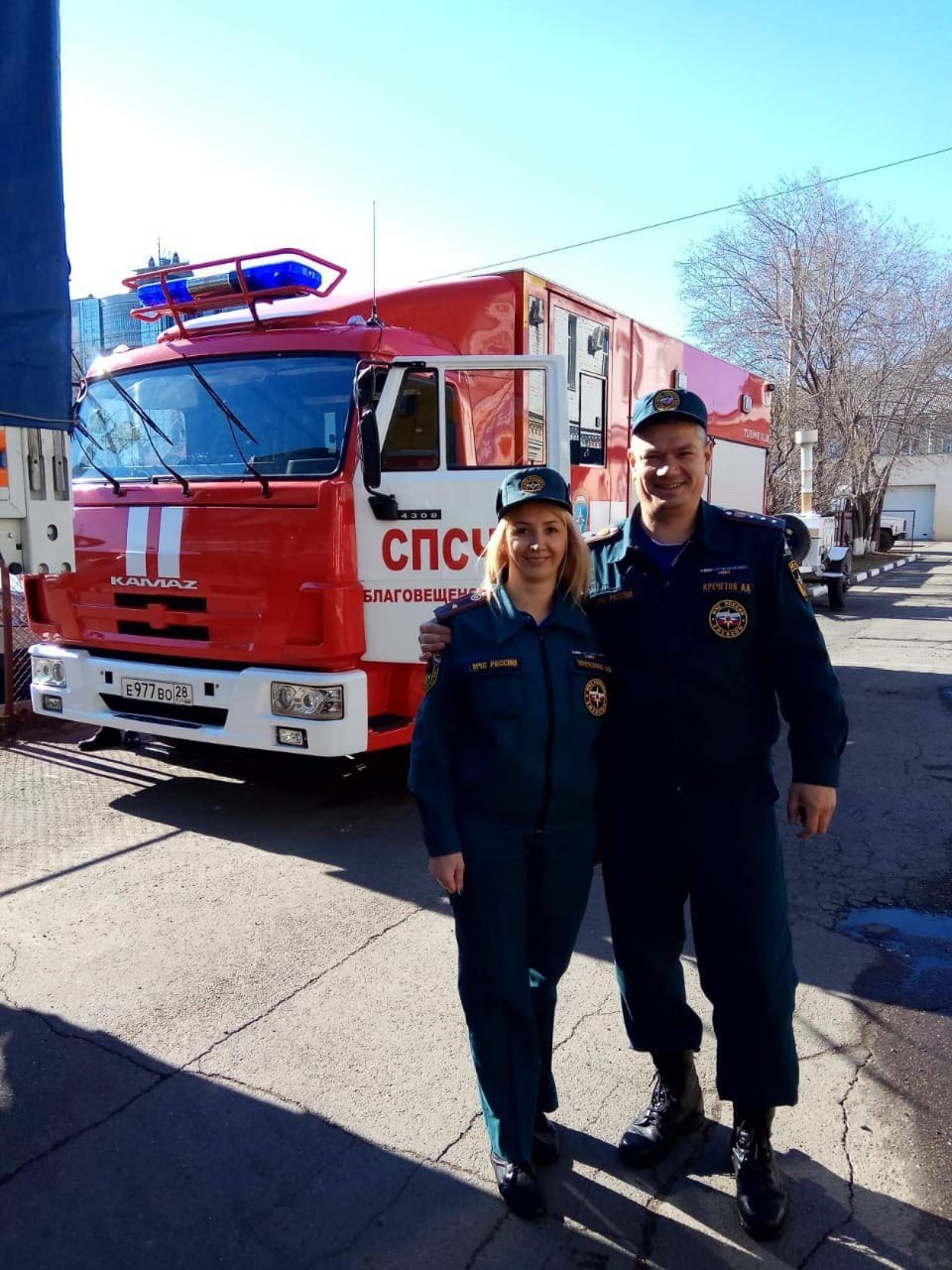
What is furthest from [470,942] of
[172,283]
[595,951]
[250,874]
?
[172,283]

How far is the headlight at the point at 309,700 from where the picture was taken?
4691mm

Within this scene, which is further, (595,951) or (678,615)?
(595,951)

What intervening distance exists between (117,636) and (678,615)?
149 inches

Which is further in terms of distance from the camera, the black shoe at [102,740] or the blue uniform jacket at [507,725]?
the black shoe at [102,740]

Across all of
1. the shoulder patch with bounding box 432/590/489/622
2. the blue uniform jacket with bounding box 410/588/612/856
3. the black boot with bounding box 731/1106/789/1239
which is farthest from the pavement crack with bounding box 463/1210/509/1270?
the shoulder patch with bounding box 432/590/489/622

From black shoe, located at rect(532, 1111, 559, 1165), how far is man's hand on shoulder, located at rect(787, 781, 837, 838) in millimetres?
1024

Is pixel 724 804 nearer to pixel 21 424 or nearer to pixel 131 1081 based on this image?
pixel 131 1081

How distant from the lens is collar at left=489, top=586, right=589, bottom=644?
235 cm

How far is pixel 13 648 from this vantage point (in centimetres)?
717

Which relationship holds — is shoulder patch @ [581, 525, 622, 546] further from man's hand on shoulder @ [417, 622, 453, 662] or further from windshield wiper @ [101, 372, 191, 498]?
windshield wiper @ [101, 372, 191, 498]

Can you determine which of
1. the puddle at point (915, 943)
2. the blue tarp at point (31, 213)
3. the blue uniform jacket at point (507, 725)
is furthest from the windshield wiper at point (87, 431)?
the puddle at point (915, 943)

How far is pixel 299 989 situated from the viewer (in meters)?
3.41

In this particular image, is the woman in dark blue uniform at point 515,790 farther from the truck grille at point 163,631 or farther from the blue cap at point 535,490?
the truck grille at point 163,631

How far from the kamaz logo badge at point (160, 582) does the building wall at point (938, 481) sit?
47.1 metres
